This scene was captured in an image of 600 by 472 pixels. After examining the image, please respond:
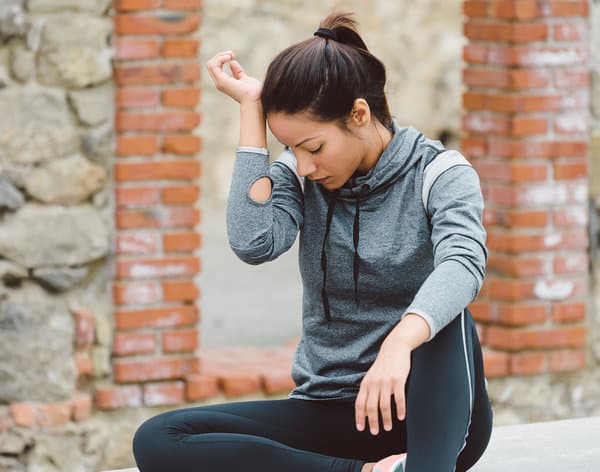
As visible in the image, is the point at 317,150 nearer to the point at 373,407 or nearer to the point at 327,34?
the point at 327,34

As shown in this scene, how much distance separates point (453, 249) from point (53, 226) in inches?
64.7

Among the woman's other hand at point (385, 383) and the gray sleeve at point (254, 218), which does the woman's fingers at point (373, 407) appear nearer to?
the woman's other hand at point (385, 383)

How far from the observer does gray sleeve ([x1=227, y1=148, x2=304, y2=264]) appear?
2.75 meters

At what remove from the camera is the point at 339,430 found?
9.29ft

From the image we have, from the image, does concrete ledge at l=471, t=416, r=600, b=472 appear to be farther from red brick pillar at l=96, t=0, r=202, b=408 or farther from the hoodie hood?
red brick pillar at l=96, t=0, r=202, b=408

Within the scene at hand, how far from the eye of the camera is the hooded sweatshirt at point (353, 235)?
8.88ft

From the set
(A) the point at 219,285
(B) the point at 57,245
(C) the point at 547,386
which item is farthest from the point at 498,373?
(A) the point at 219,285

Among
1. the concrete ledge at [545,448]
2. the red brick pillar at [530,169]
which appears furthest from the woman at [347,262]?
the red brick pillar at [530,169]

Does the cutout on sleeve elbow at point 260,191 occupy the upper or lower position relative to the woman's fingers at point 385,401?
upper

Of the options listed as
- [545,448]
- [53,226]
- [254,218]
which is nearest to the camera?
[254,218]

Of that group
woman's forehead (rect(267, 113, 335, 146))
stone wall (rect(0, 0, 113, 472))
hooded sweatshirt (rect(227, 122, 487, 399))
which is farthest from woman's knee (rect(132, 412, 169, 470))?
stone wall (rect(0, 0, 113, 472))

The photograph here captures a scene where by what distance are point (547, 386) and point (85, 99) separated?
1.76 metres

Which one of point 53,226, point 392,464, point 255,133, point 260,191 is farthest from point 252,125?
point 53,226

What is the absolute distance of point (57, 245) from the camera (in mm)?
3877
